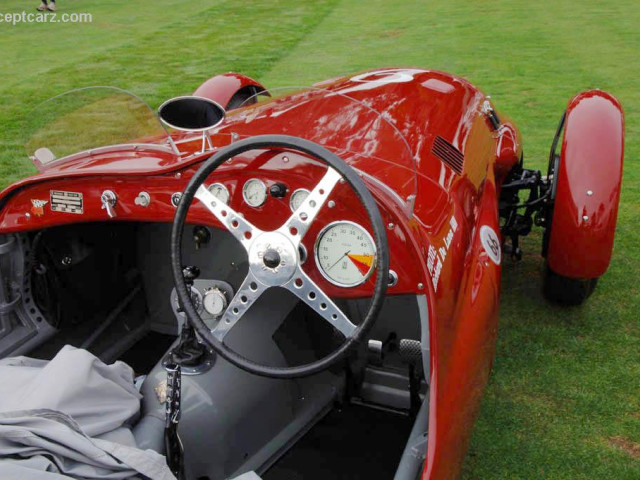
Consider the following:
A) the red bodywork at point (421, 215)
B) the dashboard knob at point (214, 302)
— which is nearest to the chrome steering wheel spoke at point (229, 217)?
the red bodywork at point (421, 215)

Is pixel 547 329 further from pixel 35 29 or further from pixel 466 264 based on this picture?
pixel 35 29

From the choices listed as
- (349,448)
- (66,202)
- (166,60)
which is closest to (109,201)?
(66,202)

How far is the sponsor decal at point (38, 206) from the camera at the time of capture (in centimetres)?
246

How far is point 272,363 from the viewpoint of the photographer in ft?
8.32

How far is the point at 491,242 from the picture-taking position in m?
2.75

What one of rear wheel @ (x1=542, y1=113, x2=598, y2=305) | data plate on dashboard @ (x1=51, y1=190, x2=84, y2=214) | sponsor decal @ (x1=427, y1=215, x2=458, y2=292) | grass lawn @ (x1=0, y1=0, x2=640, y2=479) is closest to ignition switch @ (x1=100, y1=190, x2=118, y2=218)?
data plate on dashboard @ (x1=51, y1=190, x2=84, y2=214)

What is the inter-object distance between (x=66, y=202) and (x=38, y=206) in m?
0.12

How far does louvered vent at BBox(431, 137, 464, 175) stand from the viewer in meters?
2.79

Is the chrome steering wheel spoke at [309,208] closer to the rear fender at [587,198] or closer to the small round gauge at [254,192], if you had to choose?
the small round gauge at [254,192]

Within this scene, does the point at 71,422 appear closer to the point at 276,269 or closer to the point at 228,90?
the point at 276,269

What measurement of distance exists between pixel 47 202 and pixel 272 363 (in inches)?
40.1

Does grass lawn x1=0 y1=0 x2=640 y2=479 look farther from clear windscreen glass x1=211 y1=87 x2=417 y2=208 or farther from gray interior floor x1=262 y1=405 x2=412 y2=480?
clear windscreen glass x1=211 y1=87 x2=417 y2=208

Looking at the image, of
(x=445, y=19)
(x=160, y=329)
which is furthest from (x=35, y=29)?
(x=160, y=329)

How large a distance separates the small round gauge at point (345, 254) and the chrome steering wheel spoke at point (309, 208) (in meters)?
0.15
